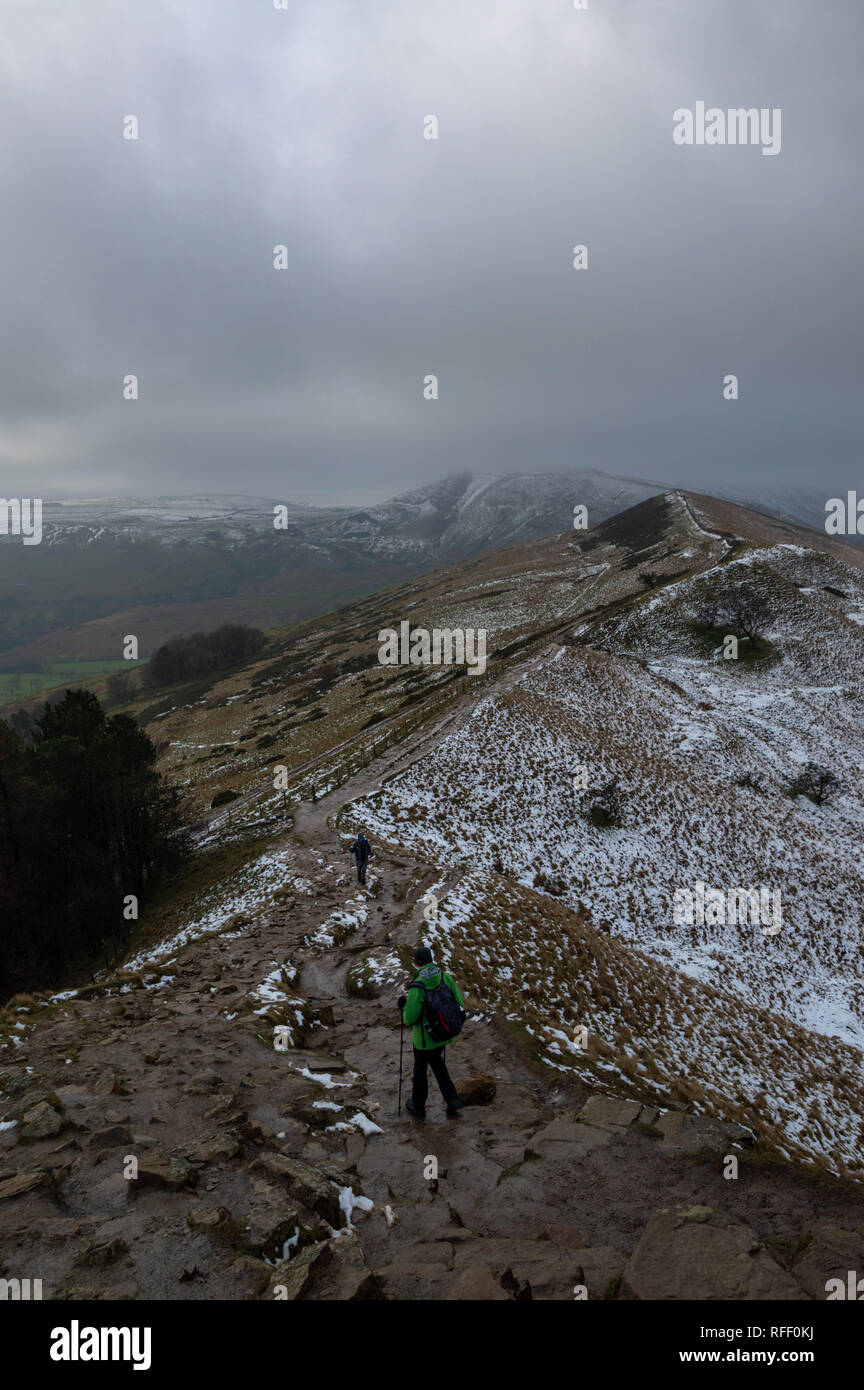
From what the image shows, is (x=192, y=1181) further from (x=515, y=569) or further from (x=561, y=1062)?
(x=515, y=569)

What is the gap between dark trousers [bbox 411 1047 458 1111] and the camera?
9984 mm

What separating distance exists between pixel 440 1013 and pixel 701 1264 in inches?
173

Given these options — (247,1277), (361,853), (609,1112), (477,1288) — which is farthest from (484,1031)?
(361,853)

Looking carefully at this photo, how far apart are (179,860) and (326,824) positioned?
7185mm

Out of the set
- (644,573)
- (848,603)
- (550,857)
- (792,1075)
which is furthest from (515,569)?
(792,1075)

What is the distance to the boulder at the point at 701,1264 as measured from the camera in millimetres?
5816

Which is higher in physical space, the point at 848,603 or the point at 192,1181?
the point at 848,603

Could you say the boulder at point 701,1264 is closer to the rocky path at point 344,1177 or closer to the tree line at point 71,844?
the rocky path at point 344,1177

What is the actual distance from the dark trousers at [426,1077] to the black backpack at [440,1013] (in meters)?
0.34

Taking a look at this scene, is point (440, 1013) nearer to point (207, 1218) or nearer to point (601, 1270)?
point (601, 1270)

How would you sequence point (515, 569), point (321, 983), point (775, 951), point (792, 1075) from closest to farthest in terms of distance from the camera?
point (321, 983)
point (792, 1075)
point (775, 951)
point (515, 569)

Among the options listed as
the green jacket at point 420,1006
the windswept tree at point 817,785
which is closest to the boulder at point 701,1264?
the green jacket at point 420,1006

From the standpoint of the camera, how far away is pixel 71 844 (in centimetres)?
2595
